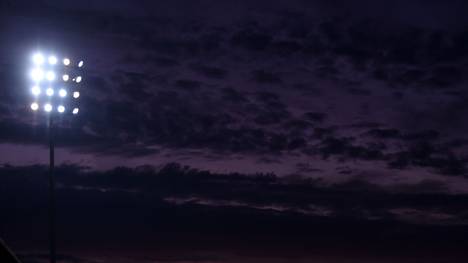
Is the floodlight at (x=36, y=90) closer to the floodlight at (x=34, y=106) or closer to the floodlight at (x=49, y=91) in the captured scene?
the floodlight at (x=49, y=91)

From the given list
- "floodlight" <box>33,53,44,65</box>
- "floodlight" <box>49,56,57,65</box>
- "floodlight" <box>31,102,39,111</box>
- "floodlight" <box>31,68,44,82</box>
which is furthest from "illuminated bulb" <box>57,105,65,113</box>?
"floodlight" <box>33,53,44,65</box>

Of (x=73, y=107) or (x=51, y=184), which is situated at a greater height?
(x=73, y=107)

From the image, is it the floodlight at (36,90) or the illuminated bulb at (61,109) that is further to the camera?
the floodlight at (36,90)

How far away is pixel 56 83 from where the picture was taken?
23828 mm

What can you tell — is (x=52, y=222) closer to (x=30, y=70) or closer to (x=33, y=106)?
(x=33, y=106)

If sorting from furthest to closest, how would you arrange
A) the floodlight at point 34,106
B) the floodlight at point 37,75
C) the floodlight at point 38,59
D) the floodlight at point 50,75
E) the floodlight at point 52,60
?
the floodlight at point 37,75 → the floodlight at point 38,59 → the floodlight at point 50,75 → the floodlight at point 52,60 → the floodlight at point 34,106

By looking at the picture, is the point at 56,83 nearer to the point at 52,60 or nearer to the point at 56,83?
the point at 56,83

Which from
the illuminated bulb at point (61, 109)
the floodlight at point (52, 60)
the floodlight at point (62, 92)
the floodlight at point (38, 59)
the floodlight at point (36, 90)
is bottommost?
the illuminated bulb at point (61, 109)

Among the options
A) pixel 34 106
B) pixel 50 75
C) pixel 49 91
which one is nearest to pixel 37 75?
pixel 50 75

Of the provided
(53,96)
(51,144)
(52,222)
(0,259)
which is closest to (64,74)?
(53,96)

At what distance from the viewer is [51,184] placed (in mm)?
21766

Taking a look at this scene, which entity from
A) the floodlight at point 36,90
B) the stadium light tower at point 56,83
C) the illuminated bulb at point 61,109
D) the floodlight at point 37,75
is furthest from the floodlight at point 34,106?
the floodlight at point 37,75

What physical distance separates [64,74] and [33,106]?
48.2 inches

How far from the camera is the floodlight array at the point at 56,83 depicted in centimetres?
2342
